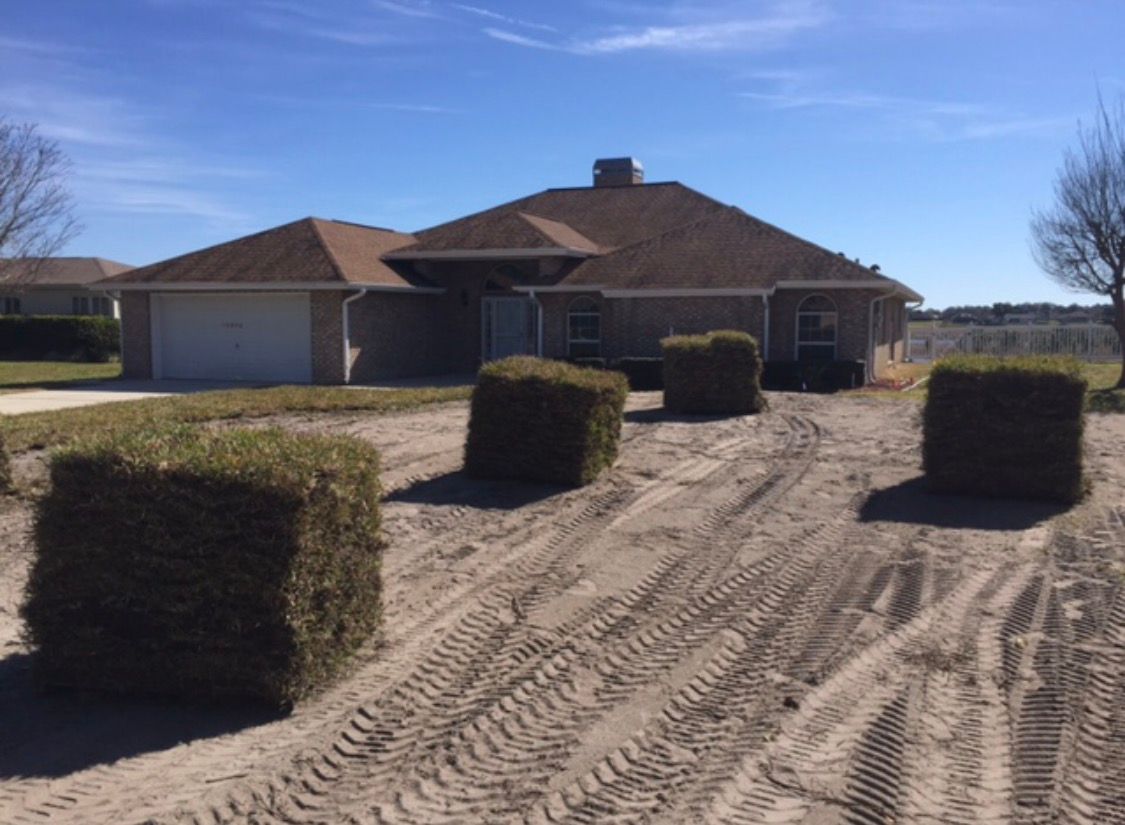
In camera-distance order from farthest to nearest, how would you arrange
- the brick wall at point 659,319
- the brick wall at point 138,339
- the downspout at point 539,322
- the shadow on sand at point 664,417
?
1. the brick wall at point 138,339
2. the downspout at point 539,322
3. the brick wall at point 659,319
4. the shadow on sand at point 664,417

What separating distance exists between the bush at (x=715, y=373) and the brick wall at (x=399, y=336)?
1180 cm

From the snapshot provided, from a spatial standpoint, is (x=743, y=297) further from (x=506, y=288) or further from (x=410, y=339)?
(x=410, y=339)

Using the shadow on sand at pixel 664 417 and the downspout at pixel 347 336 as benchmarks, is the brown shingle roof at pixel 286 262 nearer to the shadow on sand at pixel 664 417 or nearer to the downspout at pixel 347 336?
the downspout at pixel 347 336

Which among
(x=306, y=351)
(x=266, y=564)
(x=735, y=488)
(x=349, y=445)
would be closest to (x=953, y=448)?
(x=735, y=488)

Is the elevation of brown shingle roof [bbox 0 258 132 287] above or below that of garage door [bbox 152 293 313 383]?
above

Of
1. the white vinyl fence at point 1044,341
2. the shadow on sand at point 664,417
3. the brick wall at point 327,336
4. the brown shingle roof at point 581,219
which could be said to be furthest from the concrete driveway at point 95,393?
the white vinyl fence at point 1044,341

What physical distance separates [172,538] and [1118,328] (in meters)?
28.6

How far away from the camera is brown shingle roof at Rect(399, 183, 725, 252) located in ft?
99.1

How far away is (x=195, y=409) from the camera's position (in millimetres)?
17266

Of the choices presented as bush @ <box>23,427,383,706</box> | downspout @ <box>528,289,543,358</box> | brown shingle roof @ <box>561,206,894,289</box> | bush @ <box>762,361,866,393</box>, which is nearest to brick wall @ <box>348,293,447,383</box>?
downspout @ <box>528,289,543,358</box>

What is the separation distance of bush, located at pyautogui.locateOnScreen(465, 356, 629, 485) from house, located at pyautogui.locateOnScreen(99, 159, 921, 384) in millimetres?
15566

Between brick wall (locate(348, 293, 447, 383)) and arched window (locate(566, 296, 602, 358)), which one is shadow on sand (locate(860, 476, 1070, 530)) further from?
brick wall (locate(348, 293, 447, 383))

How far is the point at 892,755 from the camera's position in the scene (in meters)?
4.86

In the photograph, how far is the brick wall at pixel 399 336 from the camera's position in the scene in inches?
1104
